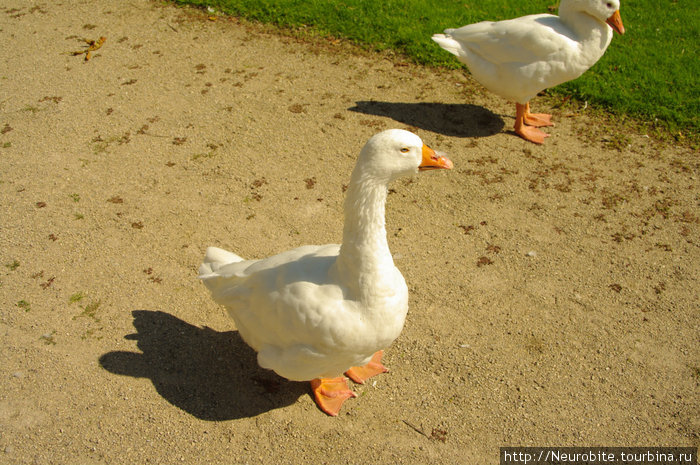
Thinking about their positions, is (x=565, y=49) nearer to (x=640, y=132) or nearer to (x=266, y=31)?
(x=640, y=132)

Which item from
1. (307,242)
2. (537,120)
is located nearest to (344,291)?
(307,242)

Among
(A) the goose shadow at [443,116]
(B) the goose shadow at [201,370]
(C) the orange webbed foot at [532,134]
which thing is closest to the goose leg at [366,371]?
(B) the goose shadow at [201,370]

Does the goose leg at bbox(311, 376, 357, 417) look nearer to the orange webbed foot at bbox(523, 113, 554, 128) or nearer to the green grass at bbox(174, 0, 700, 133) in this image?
the orange webbed foot at bbox(523, 113, 554, 128)

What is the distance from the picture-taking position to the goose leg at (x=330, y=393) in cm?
A: 396

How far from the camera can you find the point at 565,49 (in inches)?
238

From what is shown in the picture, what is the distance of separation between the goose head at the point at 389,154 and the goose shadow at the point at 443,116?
12.4ft

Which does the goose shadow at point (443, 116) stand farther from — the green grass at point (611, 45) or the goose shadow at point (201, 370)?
the goose shadow at point (201, 370)

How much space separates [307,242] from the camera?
5.27 metres

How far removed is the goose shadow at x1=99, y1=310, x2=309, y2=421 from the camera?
399 cm

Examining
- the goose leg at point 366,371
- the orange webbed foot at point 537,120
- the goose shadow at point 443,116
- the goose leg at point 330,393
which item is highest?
the orange webbed foot at point 537,120

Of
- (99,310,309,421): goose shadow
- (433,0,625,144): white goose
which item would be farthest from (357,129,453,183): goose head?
(433,0,625,144): white goose

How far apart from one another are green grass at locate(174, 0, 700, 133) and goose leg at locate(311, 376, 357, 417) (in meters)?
5.53

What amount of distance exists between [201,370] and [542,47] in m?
5.17

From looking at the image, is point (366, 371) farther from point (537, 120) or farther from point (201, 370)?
point (537, 120)
